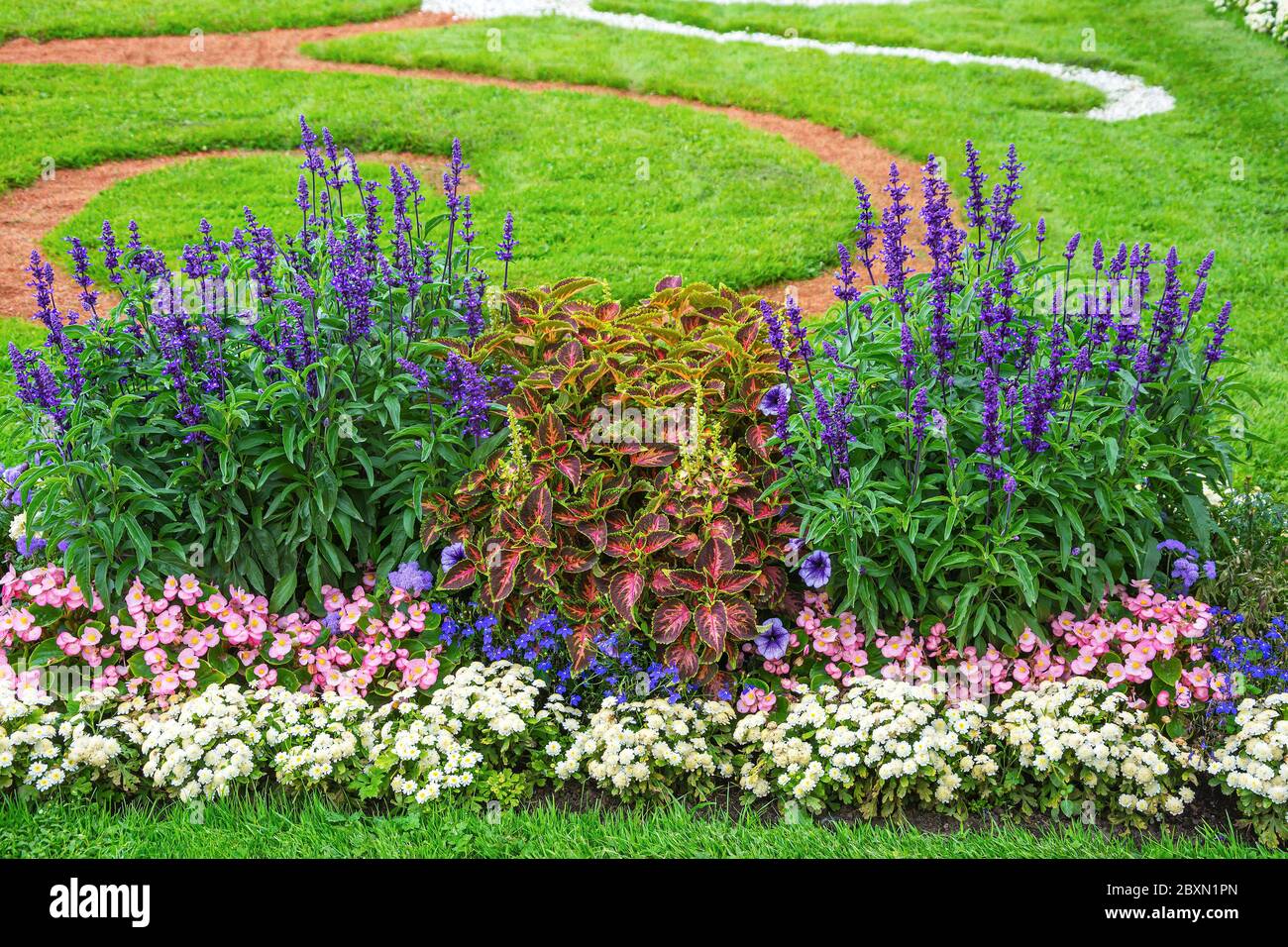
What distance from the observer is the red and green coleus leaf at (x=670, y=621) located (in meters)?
4.05

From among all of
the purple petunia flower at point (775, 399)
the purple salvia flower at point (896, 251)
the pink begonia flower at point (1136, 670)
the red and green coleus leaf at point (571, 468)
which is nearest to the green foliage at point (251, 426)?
the red and green coleus leaf at point (571, 468)

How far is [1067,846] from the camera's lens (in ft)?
11.7

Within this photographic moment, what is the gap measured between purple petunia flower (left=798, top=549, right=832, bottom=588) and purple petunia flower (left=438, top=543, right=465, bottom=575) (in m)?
1.33

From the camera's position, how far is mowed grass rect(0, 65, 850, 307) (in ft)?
27.0

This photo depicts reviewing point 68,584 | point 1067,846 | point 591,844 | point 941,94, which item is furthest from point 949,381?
point 941,94

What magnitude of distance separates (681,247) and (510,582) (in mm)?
4591

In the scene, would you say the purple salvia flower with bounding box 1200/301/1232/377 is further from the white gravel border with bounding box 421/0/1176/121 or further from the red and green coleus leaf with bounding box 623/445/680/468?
the white gravel border with bounding box 421/0/1176/121

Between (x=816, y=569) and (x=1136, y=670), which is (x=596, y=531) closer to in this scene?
(x=816, y=569)

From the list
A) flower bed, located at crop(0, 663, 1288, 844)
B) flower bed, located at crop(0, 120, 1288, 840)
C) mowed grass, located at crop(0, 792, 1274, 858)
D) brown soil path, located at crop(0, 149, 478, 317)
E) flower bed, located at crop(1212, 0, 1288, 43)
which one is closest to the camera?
mowed grass, located at crop(0, 792, 1274, 858)

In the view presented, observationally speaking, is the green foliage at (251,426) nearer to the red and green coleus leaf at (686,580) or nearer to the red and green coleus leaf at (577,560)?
the red and green coleus leaf at (577,560)

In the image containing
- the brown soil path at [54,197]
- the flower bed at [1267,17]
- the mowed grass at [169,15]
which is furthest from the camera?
the mowed grass at [169,15]

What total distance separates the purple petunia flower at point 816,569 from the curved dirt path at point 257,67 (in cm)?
360

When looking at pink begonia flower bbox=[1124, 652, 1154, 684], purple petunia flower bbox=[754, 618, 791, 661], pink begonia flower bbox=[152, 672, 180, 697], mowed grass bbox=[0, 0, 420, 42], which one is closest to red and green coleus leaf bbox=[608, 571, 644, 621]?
purple petunia flower bbox=[754, 618, 791, 661]

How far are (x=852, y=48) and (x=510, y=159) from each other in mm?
5739
